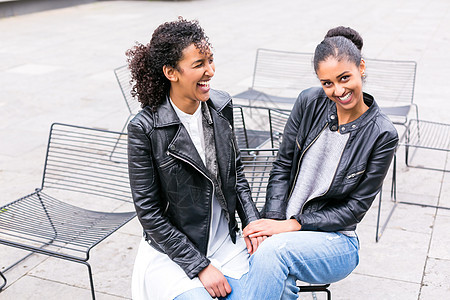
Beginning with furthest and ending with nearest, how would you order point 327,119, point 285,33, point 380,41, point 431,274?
point 285,33 < point 380,41 < point 431,274 < point 327,119

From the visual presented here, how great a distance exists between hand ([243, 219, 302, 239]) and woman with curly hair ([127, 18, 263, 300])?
3 centimetres

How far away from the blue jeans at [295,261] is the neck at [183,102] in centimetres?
67

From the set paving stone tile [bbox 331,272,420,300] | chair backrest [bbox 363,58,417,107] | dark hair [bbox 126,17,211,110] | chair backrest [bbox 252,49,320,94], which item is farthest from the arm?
chair backrest [bbox 252,49,320,94]

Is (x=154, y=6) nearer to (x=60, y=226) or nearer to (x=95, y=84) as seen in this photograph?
(x=95, y=84)

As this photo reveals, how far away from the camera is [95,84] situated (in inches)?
345

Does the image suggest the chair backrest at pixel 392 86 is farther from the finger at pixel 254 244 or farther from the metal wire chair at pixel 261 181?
the finger at pixel 254 244

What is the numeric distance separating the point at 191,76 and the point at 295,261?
2.90 feet

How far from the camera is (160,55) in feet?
8.38

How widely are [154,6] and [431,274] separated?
15.0 m

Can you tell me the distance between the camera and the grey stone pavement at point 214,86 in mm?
3801

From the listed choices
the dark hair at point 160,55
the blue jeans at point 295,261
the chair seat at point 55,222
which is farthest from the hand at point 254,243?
the chair seat at point 55,222

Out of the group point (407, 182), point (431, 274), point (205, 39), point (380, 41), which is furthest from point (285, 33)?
point (205, 39)

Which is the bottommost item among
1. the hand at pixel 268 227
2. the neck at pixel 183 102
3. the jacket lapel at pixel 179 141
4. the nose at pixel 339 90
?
the hand at pixel 268 227

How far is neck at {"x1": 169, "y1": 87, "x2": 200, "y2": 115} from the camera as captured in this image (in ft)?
8.69
